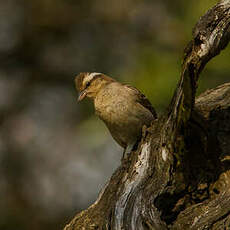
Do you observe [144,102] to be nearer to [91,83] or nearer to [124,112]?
[124,112]

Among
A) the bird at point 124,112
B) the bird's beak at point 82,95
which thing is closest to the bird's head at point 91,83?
the bird's beak at point 82,95

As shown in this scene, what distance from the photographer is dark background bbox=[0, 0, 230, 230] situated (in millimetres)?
10281

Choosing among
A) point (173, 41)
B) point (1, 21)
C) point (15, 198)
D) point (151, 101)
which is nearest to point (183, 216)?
point (151, 101)

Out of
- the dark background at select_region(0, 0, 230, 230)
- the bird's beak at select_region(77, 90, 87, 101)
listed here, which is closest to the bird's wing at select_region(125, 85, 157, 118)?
the bird's beak at select_region(77, 90, 87, 101)

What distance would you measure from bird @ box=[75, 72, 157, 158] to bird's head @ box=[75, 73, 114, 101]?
6.8 inches

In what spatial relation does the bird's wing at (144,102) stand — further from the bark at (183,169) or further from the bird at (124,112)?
the bark at (183,169)

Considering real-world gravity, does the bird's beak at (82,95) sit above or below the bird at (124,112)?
above

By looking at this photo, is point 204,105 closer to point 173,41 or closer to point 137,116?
point 137,116

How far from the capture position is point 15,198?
36.1 ft

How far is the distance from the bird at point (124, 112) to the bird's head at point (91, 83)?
0.57 ft

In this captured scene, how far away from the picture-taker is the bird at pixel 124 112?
6055 millimetres

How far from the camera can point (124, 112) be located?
20.1 ft

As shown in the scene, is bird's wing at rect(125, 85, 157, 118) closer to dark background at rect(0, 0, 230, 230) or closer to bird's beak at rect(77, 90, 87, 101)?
bird's beak at rect(77, 90, 87, 101)

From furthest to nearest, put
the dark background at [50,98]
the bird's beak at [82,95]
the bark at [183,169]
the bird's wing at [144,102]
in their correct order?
1. the dark background at [50,98]
2. the bird's beak at [82,95]
3. the bird's wing at [144,102]
4. the bark at [183,169]
